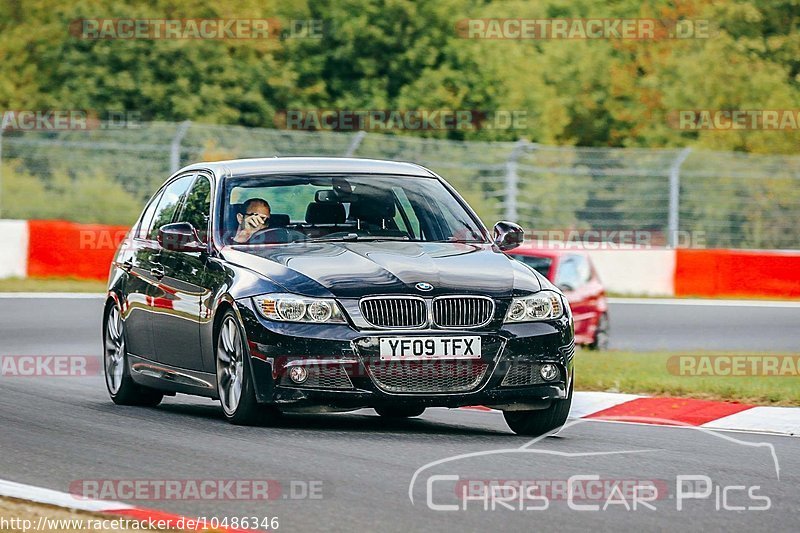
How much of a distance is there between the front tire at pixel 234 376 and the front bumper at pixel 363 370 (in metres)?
0.13

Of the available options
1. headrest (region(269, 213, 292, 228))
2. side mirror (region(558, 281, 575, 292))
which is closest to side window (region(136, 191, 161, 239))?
headrest (region(269, 213, 292, 228))

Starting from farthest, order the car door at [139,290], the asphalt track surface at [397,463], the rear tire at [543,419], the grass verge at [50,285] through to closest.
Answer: the grass verge at [50,285] < the car door at [139,290] < the rear tire at [543,419] < the asphalt track surface at [397,463]

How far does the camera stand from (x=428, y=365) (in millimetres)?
8922

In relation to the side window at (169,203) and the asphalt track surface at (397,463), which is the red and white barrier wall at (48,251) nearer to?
the asphalt track surface at (397,463)

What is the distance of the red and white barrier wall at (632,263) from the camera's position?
25.1 metres

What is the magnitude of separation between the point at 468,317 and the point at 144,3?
139 feet

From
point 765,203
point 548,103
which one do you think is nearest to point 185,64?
point 548,103

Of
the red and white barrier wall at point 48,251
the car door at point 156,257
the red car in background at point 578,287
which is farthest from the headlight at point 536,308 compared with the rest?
the red and white barrier wall at point 48,251

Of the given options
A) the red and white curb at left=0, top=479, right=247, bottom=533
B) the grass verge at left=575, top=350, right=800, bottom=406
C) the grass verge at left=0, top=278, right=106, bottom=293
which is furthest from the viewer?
the grass verge at left=0, top=278, right=106, bottom=293

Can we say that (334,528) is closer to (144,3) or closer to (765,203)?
(765,203)

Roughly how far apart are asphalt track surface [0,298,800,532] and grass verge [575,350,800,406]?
171cm

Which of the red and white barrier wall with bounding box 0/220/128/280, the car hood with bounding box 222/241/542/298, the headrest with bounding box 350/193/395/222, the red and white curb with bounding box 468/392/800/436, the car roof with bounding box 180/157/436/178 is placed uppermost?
the car roof with bounding box 180/157/436/178

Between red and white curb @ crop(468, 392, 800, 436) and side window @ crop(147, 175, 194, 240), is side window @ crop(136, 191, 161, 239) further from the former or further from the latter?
red and white curb @ crop(468, 392, 800, 436)

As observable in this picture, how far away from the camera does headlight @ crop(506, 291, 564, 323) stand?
919 cm
